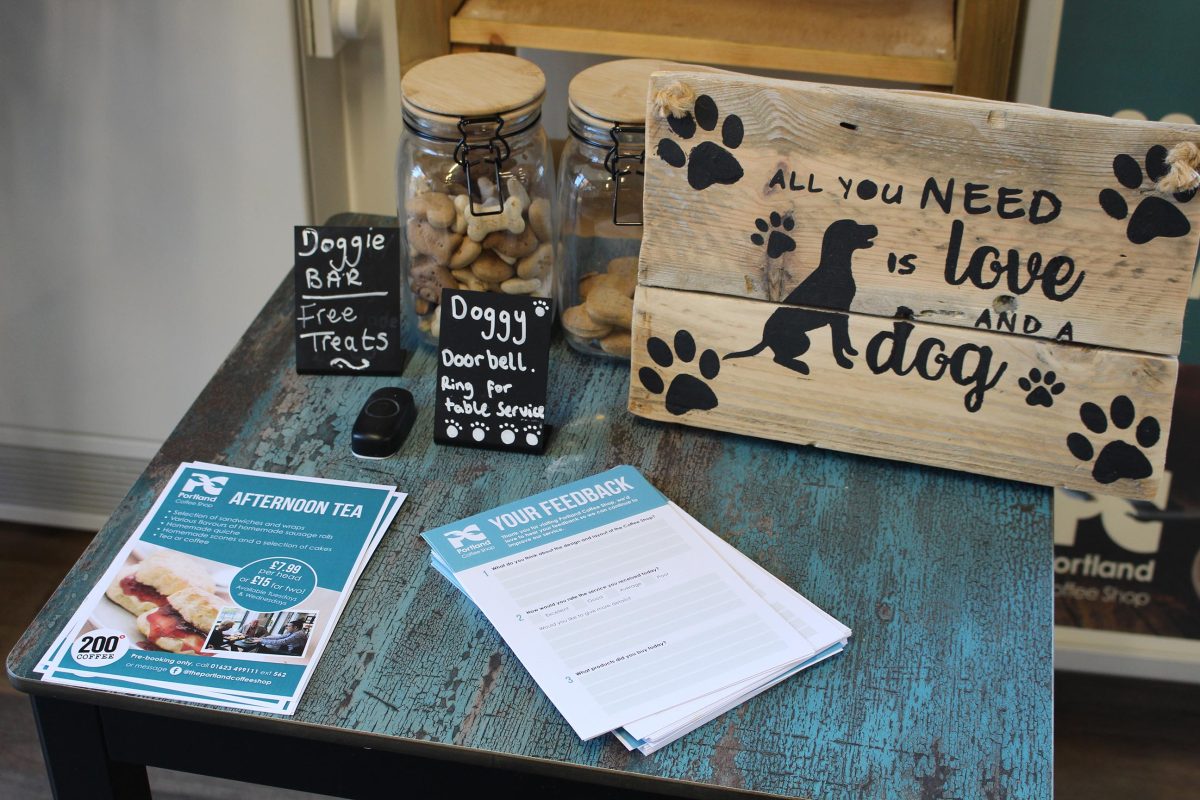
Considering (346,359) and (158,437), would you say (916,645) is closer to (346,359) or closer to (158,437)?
(346,359)

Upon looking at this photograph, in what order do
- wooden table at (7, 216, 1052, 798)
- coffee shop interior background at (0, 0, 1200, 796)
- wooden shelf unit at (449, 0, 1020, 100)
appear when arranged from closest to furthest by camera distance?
wooden table at (7, 216, 1052, 798) → wooden shelf unit at (449, 0, 1020, 100) → coffee shop interior background at (0, 0, 1200, 796)

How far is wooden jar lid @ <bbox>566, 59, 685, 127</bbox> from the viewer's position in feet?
3.83

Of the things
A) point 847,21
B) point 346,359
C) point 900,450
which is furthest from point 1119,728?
point 346,359

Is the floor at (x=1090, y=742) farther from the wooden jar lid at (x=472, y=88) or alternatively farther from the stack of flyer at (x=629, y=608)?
the wooden jar lid at (x=472, y=88)

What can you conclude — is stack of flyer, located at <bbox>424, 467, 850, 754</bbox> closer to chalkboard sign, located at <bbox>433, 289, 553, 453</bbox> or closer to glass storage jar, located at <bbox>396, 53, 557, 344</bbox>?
chalkboard sign, located at <bbox>433, 289, 553, 453</bbox>

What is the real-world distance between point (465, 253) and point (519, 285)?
0.07m

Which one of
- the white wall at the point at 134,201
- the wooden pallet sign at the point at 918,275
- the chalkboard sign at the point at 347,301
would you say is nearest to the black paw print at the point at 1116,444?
the wooden pallet sign at the point at 918,275

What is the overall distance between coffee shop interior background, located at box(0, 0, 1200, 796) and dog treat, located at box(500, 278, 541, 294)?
1.07 feet

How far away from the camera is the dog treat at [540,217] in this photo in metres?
1.23

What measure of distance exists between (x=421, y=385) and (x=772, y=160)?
44 centimetres

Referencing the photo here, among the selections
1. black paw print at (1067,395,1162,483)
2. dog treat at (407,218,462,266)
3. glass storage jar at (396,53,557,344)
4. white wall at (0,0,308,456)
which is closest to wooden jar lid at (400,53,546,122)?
glass storage jar at (396,53,557,344)

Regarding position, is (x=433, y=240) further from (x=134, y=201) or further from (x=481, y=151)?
(x=134, y=201)

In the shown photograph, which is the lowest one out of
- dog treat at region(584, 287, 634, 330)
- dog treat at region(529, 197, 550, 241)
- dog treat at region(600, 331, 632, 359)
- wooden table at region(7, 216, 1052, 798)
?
wooden table at region(7, 216, 1052, 798)

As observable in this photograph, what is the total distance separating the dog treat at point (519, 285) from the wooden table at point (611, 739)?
0.11 metres
